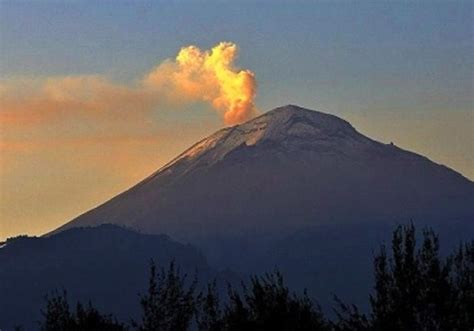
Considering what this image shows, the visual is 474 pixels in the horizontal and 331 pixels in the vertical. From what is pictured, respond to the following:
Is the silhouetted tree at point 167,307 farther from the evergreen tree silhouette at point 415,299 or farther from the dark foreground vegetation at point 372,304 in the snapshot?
the evergreen tree silhouette at point 415,299

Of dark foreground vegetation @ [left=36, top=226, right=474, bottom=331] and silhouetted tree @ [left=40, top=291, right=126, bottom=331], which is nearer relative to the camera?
dark foreground vegetation @ [left=36, top=226, right=474, bottom=331]

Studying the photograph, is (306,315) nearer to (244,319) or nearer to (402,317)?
(244,319)

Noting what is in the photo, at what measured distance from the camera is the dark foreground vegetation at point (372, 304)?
3834cm

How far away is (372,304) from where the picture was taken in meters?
38.7

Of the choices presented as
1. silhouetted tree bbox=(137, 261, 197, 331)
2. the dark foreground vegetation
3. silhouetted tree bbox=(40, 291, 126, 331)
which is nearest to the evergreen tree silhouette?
the dark foreground vegetation

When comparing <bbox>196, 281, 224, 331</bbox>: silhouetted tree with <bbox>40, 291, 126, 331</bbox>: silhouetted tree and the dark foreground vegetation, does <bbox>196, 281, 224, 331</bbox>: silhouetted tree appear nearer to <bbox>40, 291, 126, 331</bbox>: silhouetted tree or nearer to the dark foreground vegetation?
the dark foreground vegetation

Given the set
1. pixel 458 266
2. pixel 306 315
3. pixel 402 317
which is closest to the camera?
pixel 402 317

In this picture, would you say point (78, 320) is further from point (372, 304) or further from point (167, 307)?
point (372, 304)

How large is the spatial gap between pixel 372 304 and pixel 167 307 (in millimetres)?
12146

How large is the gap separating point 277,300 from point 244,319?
4.81ft

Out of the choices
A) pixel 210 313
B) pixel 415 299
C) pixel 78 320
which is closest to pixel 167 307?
pixel 210 313

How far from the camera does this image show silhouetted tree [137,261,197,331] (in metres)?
47.8

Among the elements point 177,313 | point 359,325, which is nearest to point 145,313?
point 177,313

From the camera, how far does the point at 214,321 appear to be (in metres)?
47.7
